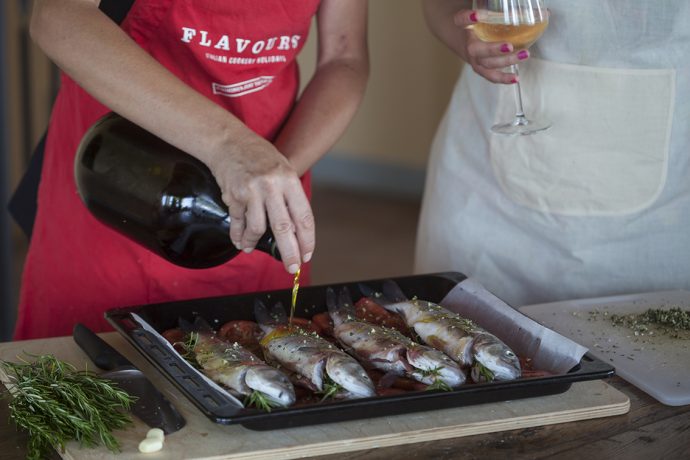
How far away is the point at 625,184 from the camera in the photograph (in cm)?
188

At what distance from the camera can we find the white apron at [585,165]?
1.80m

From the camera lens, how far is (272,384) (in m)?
1.23

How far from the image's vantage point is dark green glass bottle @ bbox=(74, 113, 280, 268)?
1.43 m

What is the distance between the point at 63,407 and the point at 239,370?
0.70 feet

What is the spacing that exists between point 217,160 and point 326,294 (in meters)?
0.34

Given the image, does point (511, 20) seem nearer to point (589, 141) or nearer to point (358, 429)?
point (589, 141)

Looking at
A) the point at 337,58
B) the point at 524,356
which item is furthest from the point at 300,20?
the point at 524,356

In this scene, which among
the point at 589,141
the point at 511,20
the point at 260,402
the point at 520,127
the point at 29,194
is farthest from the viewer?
the point at 29,194

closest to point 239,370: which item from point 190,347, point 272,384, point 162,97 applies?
Answer: point 272,384

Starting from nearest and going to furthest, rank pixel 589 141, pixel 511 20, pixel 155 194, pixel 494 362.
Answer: pixel 494 362 < pixel 155 194 < pixel 511 20 < pixel 589 141

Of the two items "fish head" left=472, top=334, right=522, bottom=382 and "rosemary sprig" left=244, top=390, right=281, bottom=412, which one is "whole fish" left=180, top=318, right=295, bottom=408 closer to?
"rosemary sprig" left=244, top=390, right=281, bottom=412

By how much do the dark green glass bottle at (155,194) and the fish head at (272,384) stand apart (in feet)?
0.73

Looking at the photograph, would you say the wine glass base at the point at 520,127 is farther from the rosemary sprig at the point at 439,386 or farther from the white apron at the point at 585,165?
the rosemary sprig at the point at 439,386

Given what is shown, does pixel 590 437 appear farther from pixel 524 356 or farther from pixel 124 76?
pixel 124 76
